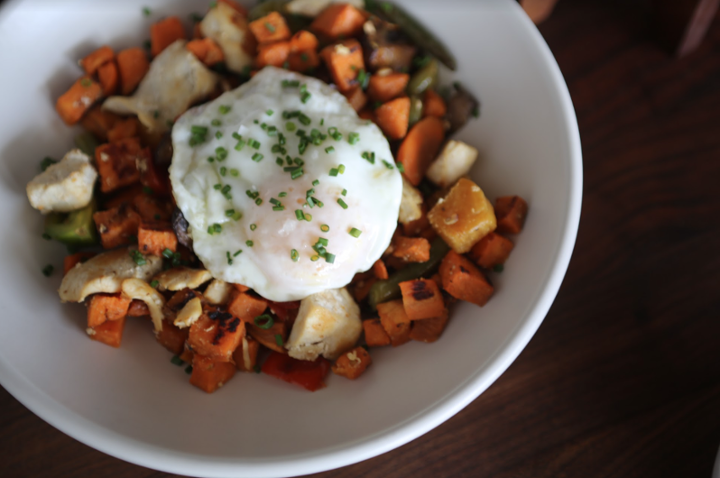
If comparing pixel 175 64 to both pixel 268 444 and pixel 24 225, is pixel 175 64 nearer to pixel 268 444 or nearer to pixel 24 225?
pixel 24 225

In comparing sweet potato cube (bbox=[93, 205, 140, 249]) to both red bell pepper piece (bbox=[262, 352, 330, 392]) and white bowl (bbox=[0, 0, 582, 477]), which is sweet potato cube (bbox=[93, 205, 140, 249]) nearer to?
white bowl (bbox=[0, 0, 582, 477])

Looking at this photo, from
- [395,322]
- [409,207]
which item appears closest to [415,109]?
[409,207]

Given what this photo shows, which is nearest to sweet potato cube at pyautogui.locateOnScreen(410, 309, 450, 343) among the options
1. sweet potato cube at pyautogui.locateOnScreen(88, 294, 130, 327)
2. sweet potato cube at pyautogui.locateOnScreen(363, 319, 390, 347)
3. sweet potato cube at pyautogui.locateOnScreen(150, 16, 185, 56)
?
sweet potato cube at pyautogui.locateOnScreen(363, 319, 390, 347)

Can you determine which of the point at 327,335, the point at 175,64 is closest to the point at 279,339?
the point at 327,335

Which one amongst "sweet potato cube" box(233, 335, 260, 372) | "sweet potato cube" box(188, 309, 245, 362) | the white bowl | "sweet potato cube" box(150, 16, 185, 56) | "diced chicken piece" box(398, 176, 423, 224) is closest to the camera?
the white bowl

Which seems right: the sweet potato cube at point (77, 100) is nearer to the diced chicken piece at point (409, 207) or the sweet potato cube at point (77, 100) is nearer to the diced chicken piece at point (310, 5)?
the diced chicken piece at point (310, 5)
